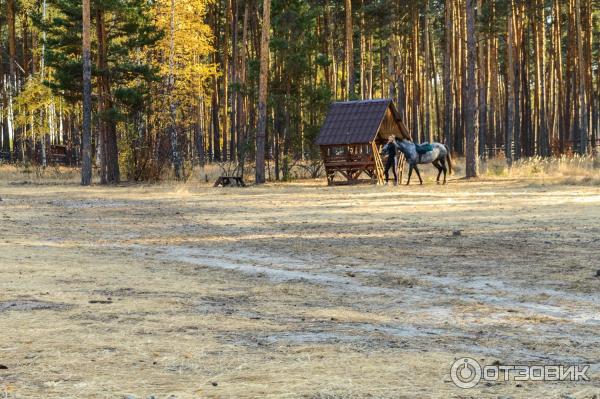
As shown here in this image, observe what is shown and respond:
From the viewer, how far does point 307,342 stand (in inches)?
246

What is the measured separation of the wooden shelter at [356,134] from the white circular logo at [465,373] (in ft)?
88.3

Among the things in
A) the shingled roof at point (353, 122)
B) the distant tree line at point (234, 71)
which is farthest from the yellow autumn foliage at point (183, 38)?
the shingled roof at point (353, 122)

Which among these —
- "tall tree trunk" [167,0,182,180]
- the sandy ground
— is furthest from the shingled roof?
the sandy ground

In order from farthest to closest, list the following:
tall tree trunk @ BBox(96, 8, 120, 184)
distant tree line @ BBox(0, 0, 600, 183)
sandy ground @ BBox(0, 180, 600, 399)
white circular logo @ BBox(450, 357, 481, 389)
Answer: tall tree trunk @ BBox(96, 8, 120, 184) < distant tree line @ BBox(0, 0, 600, 183) < sandy ground @ BBox(0, 180, 600, 399) < white circular logo @ BBox(450, 357, 481, 389)

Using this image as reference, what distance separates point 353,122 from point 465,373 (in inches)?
1109

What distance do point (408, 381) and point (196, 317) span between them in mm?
2760

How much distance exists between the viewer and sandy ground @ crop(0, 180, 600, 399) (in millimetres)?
5160

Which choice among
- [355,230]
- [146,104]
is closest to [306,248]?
[355,230]

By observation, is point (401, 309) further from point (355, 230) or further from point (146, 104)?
point (146, 104)

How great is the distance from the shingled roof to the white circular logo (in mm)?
26904

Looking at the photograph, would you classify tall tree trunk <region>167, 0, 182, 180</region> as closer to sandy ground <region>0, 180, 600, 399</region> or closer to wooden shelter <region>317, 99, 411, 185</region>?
wooden shelter <region>317, 99, 411, 185</region>

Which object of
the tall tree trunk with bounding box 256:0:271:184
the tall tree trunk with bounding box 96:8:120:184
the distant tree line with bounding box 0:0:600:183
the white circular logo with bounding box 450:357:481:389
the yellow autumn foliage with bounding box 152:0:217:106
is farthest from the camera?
the yellow autumn foliage with bounding box 152:0:217:106

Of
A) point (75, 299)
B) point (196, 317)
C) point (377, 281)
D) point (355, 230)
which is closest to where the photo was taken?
point (196, 317)

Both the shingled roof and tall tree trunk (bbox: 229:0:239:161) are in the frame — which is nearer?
the shingled roof
